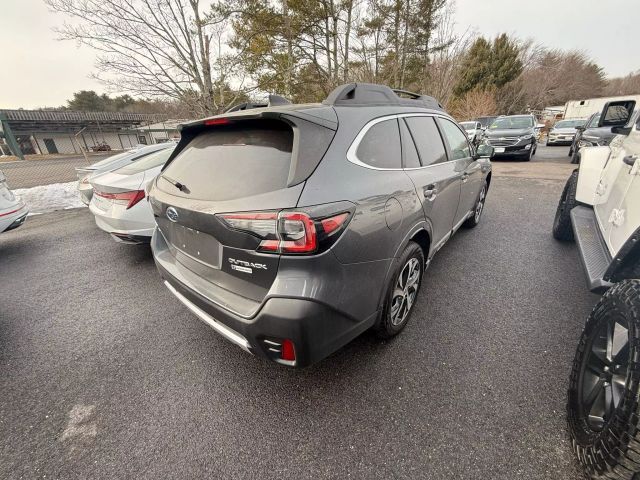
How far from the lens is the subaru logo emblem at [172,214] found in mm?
1795

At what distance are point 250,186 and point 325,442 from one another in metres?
1.50

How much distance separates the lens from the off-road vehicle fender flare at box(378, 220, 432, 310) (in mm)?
1840

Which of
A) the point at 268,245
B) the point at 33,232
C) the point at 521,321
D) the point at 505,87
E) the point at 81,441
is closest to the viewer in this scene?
the point at 268,245

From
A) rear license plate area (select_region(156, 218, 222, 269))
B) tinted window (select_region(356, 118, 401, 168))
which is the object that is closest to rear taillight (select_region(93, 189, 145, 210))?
rear license plate area (select_region(156, 218, 222, 269))

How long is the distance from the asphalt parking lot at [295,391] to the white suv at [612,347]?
0.81 feet

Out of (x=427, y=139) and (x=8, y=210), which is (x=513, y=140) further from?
(x=8, y=210)

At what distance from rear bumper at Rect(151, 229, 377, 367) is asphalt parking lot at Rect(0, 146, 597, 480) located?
0.49 metres

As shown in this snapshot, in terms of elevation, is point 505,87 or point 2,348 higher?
→ point 505,87

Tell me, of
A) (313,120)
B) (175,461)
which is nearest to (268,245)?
(313,120)

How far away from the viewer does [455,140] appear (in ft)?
10.6

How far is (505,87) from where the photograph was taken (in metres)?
31.3

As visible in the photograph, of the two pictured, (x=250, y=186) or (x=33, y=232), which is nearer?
(x=250, y=186)

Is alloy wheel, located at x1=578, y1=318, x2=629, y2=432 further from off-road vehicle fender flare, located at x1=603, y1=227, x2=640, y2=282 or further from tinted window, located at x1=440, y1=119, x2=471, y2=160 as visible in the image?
tinted window, located at x1=440, y1=119, x2=471, y2=160

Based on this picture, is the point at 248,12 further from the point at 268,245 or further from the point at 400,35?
the point at 400,35
